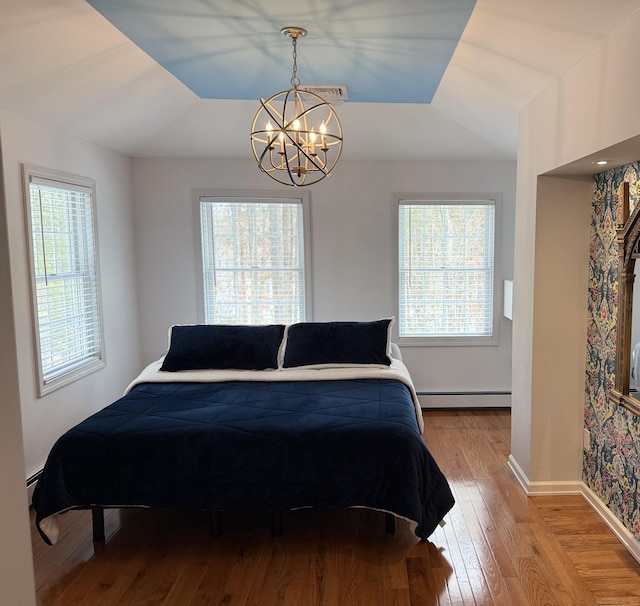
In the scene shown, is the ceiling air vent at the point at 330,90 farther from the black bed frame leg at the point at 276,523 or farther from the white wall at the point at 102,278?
the black bed frame leg at the point at 276,523

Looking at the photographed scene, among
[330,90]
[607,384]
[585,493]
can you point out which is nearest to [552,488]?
[585,493]

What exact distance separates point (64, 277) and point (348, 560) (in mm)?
2654

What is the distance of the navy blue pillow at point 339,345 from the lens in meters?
3.64

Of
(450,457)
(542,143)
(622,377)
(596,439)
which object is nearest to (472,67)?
(542,143)

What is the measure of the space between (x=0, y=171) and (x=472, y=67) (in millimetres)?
2739

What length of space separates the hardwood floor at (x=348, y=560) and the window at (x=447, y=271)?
6.32ft

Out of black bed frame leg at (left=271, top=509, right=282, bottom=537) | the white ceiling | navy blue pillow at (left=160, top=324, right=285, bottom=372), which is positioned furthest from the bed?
the white ceiling

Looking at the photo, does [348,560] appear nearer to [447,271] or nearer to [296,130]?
[296,130]

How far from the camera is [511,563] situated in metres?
2.47

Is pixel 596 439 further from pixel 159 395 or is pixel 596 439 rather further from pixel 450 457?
pixel 159 395

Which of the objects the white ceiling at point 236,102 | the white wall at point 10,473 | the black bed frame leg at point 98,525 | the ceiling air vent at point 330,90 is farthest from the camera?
the ceiling air vent at point 330,90

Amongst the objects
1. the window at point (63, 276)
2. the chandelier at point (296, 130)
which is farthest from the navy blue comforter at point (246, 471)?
the chandelier at point (296, 130)

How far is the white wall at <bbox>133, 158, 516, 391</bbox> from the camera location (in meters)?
4.62

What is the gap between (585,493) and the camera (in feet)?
10.0
